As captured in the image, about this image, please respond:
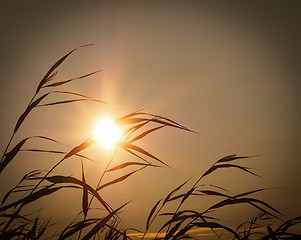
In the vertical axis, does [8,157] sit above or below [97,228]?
above

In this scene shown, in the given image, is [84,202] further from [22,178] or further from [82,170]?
[22,178]

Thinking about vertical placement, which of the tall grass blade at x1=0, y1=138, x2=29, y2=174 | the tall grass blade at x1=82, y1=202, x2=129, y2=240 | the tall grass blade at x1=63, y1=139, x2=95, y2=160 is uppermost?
the tall grass blade at x1=63, y1=139, x2=95, y2=160

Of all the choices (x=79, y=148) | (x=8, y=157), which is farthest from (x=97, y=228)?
(x=8, y=157)

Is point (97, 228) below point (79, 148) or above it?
below

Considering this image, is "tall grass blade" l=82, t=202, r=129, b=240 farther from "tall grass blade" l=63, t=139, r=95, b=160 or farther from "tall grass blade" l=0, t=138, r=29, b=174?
"tall grass blade" l=0, t=138, r=29, b=174

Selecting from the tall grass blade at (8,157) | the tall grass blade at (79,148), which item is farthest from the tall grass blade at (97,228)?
the tall grass blade at (8,157)

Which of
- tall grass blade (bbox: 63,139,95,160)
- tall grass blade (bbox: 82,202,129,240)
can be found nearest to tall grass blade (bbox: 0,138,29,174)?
tall grass blade (bbox: 63,139,95,160)

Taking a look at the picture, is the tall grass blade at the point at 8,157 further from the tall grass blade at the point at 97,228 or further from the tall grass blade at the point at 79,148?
the tall grass blade at the point at 97,228

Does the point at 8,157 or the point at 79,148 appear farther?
the point at 79,148

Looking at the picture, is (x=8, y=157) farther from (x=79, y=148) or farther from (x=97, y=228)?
(x=97, y=228)

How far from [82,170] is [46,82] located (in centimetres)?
50

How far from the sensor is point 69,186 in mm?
1509

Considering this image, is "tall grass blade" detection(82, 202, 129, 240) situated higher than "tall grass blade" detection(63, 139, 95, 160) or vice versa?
"tall grass blade" detection(63, 139, 95, 160)

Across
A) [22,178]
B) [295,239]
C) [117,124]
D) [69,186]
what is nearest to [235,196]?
[295,239]
